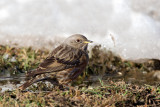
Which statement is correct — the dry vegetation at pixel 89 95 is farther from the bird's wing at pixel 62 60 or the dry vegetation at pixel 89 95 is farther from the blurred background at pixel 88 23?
the blurred background at pixel 88 23

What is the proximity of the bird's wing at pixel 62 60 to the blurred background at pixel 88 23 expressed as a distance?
6.94 feet

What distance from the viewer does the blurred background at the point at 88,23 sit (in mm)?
9086

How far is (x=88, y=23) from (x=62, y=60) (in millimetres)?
3289

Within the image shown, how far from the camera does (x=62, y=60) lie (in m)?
6.68

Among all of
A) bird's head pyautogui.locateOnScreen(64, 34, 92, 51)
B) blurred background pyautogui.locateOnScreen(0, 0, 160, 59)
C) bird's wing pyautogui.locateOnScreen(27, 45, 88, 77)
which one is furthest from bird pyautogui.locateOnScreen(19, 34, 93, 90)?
blurred background pyautogui.locateOnScreen(0, 0, 160, 59)

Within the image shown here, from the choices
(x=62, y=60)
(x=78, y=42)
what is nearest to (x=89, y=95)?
(x=62, y=60)

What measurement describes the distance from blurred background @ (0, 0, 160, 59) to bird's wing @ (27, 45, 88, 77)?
2.12 meters

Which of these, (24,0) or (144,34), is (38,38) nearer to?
(24,0)

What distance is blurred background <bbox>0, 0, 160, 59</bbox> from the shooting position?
9086 millimetres

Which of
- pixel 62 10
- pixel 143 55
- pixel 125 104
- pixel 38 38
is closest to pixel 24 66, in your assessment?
pixel 38 38

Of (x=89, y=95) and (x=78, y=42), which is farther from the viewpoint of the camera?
(x=78, y=42)

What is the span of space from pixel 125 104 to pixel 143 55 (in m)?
3.76

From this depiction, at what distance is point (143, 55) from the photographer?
8.93m

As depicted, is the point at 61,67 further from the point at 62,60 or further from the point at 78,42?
the point at 78,42
